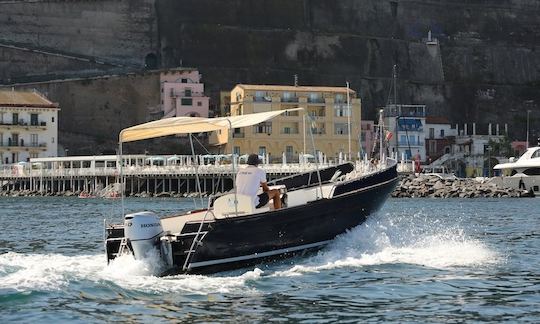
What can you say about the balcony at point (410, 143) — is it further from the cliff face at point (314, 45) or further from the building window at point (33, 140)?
the building window at point (33, 140)

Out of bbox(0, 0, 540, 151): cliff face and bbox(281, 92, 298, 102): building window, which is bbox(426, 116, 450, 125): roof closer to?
bbox(0, 0, 540, 151): cliff face

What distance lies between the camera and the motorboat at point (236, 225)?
683 inches

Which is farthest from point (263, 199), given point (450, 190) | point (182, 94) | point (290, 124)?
point (182, 94)

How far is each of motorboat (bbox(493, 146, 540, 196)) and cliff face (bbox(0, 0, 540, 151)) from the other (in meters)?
29.9

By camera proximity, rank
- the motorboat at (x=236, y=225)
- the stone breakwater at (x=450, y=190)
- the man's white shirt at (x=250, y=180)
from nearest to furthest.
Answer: the motorboat at (x=236, y=225) < the man's white shirt at (x=250, y=180) < the stone breakwater at (x=450, y=190)

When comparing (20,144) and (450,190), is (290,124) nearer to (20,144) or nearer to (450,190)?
(450,190)

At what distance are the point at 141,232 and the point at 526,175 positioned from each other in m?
51.8

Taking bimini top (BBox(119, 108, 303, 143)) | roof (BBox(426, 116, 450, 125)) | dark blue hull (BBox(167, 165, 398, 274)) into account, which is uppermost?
roof (BBox(426, 116, 450, 125))

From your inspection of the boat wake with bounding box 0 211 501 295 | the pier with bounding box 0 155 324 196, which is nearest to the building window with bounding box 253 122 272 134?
the pier with bounding box 0 155 324 196

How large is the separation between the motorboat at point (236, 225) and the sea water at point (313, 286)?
0.25 meters

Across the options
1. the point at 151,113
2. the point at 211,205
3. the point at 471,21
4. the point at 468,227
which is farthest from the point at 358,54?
the point at 211,205

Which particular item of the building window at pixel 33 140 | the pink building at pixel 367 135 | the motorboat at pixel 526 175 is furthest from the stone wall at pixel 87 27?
the motorboat at pixel 526 175

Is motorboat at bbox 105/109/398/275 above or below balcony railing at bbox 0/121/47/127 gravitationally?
below

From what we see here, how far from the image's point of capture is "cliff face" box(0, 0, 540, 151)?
87.9 m
